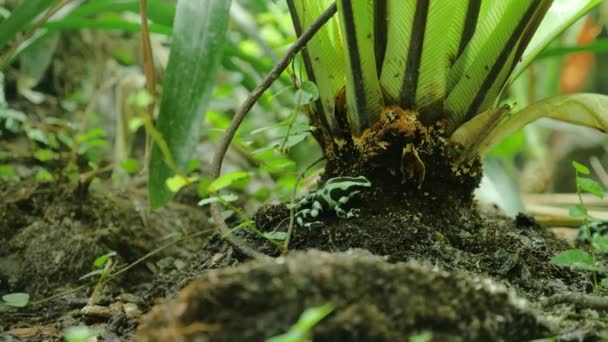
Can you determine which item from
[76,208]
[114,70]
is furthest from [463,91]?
[114,70]

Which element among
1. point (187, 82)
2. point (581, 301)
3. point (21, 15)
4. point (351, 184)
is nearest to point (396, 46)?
point (351, 184)

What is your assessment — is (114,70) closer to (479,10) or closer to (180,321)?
(479,10)

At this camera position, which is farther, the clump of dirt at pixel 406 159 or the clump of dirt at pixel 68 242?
the clump of dirt at pixel 68 242

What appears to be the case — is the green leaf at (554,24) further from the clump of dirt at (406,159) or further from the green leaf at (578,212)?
the green leaf at (578,212)

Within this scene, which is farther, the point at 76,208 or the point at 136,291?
the point at 76,208

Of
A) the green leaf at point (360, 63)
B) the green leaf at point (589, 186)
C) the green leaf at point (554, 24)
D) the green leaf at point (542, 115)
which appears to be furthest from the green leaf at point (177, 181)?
the green leaf at point (554, 24)
